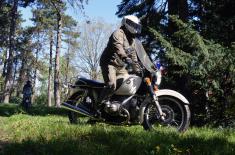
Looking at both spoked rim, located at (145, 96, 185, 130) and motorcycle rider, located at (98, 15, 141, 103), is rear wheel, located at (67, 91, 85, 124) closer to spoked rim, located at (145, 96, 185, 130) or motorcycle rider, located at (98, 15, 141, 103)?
motorcycle rider, located at (98, 15, 141, 103)

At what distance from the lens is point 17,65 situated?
74.2m

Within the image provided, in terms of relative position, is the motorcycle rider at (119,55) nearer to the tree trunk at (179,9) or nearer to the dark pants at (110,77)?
the dark pants at (110,77)

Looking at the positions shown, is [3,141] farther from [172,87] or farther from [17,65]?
[17,65]

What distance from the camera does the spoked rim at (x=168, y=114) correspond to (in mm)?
7980

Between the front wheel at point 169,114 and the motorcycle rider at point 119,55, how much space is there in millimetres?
780

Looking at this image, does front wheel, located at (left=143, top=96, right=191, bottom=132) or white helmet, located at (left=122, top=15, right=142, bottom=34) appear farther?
white helmet, located at (left=122, top=15, right=142, bottom=34)

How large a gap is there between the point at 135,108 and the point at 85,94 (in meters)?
1.38

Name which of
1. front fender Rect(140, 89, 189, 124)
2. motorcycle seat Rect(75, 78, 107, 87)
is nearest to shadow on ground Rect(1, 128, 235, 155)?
front fender Rect(140, 89, 189, 124)

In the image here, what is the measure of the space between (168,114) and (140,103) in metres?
0.66

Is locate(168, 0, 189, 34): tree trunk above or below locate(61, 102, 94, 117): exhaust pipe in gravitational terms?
above

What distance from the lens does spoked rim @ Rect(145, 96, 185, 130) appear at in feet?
26.2

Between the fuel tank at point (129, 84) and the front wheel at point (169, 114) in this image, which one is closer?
the front wheel at point (169, 114)

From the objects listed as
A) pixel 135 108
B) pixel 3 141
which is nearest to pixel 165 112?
pixel 135 108

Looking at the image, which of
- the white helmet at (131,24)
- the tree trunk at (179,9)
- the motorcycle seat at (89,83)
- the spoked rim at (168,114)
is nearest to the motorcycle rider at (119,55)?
the white helmet at (131,24)
